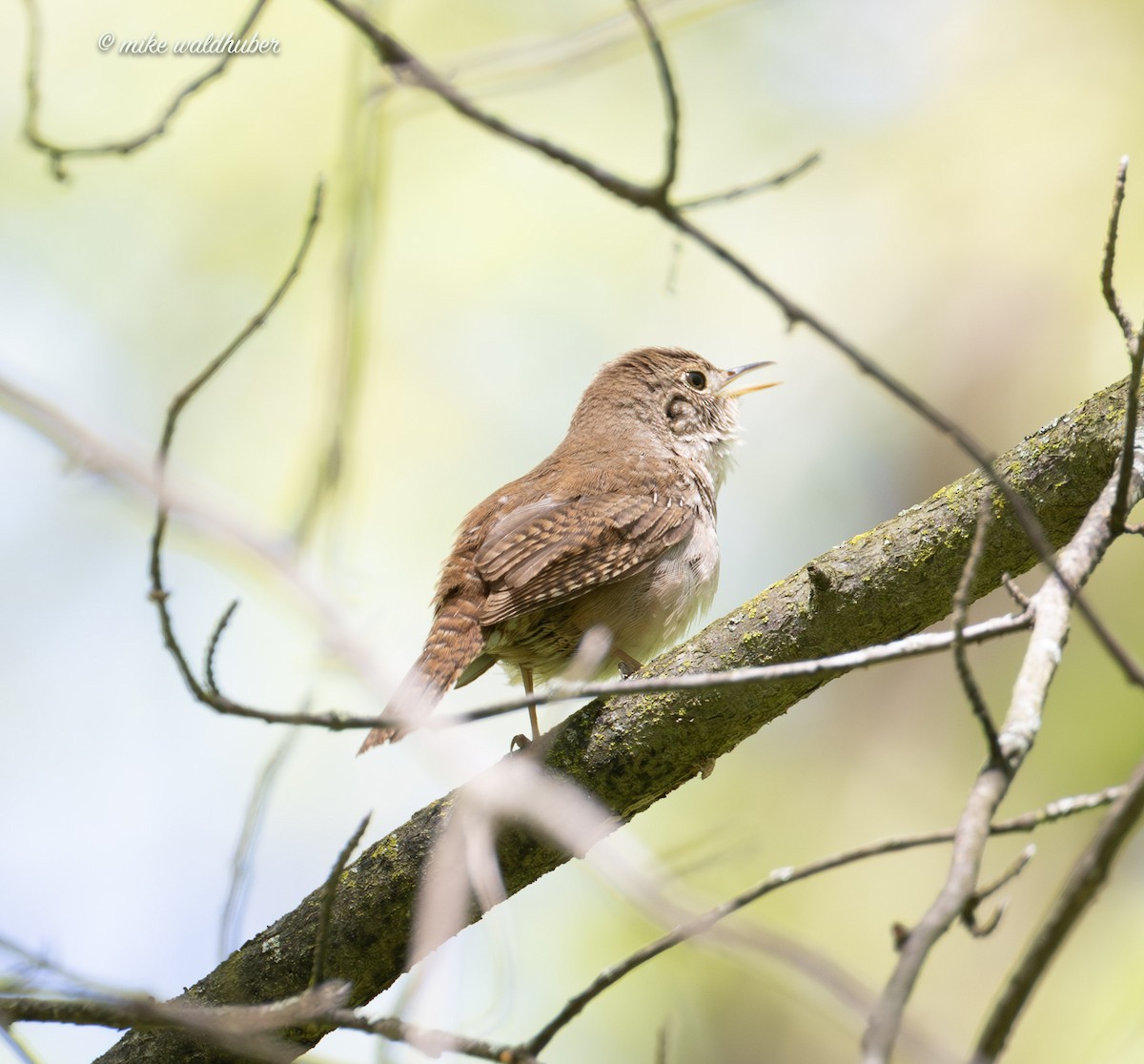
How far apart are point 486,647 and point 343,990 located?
7.33 ft

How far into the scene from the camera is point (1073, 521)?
10.3 feet

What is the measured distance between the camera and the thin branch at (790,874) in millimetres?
1749

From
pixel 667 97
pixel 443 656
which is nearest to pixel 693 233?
pixel 667 97

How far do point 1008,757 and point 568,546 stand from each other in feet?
7.78

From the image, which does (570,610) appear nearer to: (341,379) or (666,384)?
(341,379)

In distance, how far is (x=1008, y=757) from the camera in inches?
75.9

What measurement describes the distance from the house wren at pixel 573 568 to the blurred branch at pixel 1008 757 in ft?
5.93

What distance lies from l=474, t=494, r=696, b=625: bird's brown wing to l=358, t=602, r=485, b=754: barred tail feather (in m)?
0.08

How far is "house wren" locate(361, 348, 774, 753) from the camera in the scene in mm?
4055

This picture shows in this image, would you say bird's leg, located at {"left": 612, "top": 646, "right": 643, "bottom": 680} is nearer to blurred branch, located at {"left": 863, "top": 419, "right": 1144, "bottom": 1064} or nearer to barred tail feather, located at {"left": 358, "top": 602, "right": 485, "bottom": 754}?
barred tail feather, located at {"left": 358, "top": 602, "right": 485, "bottom": 754}

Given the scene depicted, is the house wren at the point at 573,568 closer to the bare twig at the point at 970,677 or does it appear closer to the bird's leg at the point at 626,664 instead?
the bird's leg at the point at 626,664

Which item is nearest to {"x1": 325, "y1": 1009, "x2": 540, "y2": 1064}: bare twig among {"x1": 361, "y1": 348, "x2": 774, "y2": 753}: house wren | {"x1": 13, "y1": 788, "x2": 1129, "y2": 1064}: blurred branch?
{"x1": 13, "y1": 788, "x2": 1129, "y2": 1064}: blurred branch

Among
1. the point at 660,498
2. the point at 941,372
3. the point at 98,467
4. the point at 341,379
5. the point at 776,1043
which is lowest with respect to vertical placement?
the point at 776,1043

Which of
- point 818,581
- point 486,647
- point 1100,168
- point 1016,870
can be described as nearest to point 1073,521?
point 818,581
